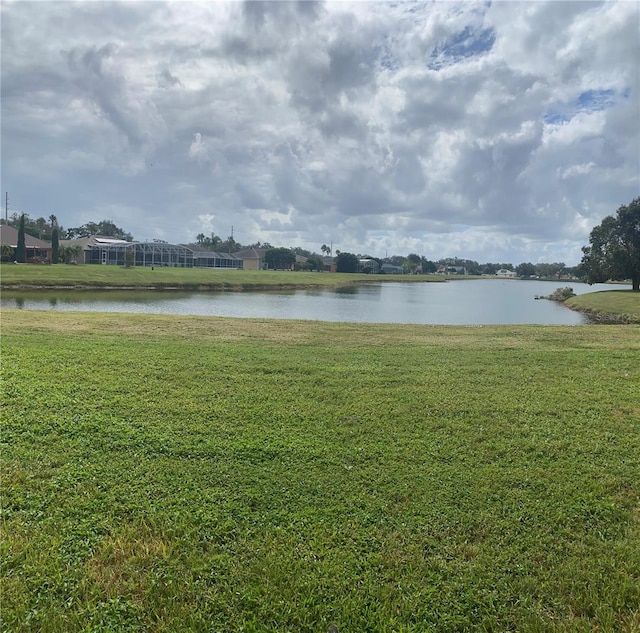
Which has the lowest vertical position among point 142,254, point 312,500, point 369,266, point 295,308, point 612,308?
point 312,500

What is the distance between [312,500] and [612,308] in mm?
35000

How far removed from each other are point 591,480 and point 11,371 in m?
6.80

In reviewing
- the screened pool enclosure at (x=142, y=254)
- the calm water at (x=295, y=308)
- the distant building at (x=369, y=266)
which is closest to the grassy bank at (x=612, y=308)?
the calm water at (x=295, y=308)

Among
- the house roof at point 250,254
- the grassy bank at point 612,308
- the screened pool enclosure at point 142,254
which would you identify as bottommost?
the grassy bank at point 612,308

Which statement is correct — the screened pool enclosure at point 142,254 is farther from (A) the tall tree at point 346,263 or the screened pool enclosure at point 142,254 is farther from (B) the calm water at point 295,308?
(B) the calm water at point 295,308

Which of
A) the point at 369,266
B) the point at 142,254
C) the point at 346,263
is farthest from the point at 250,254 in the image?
the point at 369,266

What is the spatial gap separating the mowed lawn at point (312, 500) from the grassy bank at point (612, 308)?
960 inches

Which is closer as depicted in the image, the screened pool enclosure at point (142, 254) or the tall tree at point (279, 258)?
the screened pool enclosure at point (142, 254)

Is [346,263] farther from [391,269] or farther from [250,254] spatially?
[391,269]

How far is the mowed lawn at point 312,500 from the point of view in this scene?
108 inches

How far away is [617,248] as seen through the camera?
1965 inches

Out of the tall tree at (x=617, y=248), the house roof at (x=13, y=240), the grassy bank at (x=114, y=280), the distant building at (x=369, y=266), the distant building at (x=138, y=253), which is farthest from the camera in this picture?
the distant building at (x=369, y=266)

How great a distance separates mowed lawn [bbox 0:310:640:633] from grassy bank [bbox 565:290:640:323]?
80.0 ft

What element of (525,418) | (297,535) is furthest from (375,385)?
(297,535)
